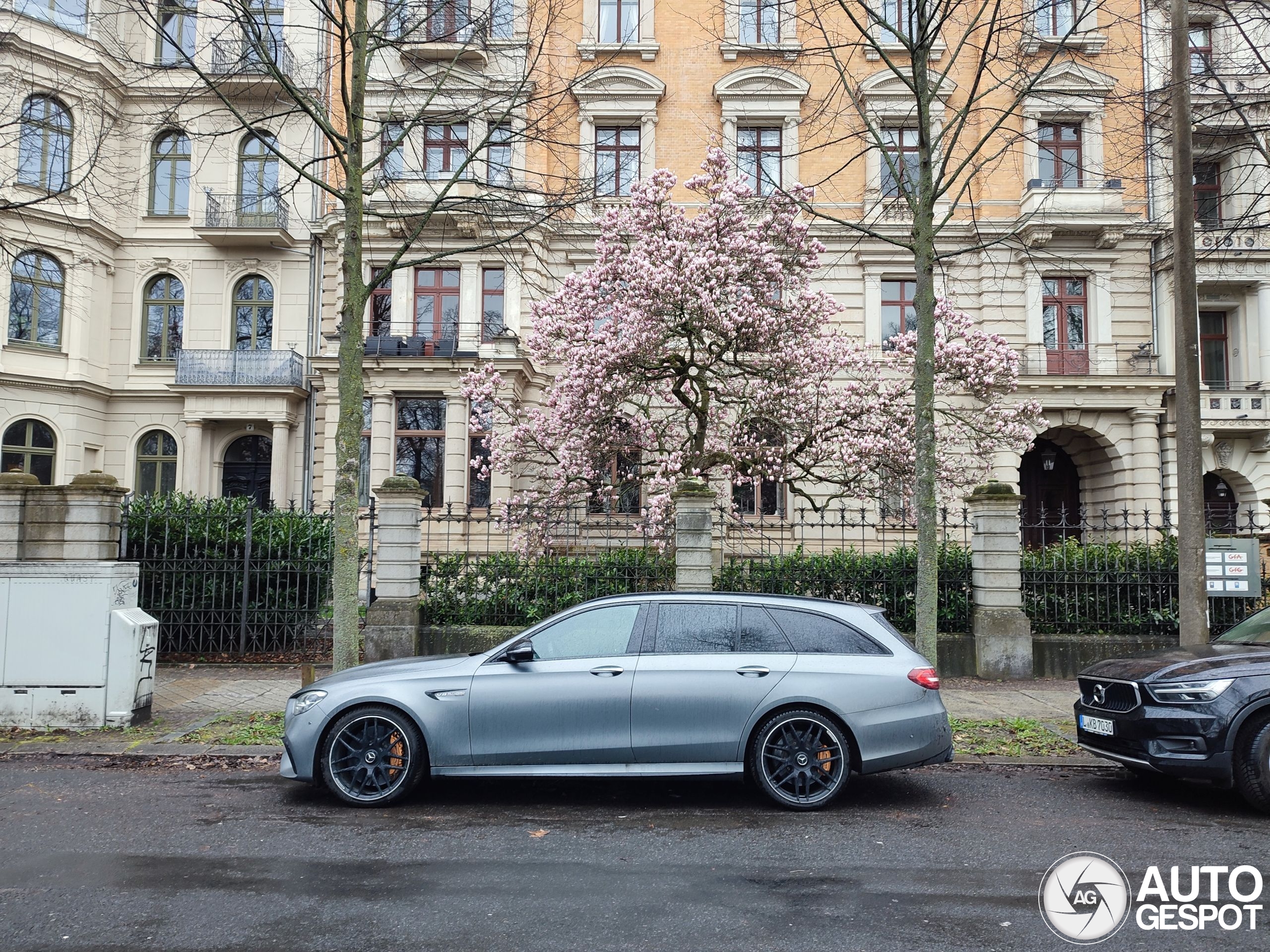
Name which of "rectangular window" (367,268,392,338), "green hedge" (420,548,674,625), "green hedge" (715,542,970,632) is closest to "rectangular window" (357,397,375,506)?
"rectangular window" (367,268,392,338)

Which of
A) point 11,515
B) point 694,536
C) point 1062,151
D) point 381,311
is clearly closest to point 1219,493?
point 1062,151

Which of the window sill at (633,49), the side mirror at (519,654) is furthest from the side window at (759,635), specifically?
the window sill at (633,49)

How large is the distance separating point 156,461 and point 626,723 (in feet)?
80.7

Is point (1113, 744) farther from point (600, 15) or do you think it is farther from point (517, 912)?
point (600, 15)

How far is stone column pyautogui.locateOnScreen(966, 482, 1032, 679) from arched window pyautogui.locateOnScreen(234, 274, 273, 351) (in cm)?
2175

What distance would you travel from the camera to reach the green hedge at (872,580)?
12789mm

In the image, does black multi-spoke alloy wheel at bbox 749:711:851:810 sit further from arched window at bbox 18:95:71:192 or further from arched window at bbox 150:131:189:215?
arched window at bbox 150:131:189:215

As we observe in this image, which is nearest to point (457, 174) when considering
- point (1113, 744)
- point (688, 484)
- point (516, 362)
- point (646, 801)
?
point (688, 484)

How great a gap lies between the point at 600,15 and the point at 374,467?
1439 cm

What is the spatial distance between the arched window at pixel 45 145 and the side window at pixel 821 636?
9555mm

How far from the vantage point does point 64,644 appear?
8.82 m

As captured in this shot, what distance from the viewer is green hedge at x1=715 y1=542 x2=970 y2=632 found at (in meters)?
12.8

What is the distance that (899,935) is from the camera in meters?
4.16

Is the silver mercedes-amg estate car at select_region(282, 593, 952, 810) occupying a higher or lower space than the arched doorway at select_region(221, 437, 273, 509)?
lower
